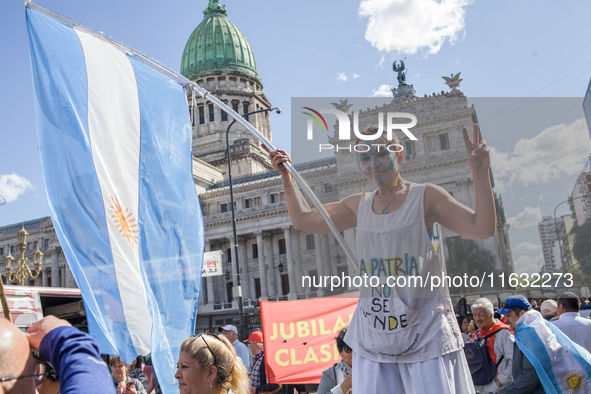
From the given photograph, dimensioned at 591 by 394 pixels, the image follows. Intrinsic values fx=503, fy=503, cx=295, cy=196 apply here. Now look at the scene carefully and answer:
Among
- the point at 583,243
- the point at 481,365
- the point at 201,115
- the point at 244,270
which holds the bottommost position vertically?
the point at 481,365

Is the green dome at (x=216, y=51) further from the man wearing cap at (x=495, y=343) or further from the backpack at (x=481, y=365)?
the backpack at (x=481, y=365)

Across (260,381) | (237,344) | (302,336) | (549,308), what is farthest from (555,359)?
(237,344)

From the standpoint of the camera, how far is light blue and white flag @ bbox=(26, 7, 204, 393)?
4691mm

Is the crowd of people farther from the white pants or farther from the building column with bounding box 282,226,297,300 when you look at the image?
the building column with bounding box 282,226,297,300

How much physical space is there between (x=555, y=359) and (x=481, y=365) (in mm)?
1491

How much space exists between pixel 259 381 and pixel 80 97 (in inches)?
160

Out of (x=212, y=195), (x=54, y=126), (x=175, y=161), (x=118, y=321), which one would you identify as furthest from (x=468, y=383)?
(x=212, y=195)

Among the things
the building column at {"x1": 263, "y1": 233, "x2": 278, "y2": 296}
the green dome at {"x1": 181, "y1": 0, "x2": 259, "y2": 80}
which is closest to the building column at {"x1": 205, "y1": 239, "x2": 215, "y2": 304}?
the building column at {"x1": 263, "y1": 233, "x2": 278, "y2": 296}

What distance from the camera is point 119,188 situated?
5.11 meters

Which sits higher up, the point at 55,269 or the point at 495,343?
the point at 55,269

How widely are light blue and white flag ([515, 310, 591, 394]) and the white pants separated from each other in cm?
146

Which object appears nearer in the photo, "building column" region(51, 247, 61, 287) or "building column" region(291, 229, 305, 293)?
"building column" region(291, 229, 305, 293)

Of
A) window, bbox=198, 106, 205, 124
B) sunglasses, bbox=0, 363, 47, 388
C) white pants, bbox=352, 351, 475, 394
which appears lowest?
white pants, bbox=352, 351, 475, 394

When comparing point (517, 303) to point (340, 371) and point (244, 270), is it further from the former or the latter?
point (244, 270)
